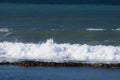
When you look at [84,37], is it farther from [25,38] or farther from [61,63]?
[61,63]

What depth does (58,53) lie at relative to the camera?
27.8 meters

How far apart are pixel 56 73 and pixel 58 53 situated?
182 inches

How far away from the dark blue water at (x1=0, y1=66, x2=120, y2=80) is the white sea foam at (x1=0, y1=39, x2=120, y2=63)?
72.3 inches

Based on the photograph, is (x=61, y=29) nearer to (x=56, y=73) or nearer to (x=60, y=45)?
(x=60, y=45)

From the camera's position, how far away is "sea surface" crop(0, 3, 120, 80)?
23125 millimetres

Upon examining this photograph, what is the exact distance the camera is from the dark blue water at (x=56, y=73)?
73.0ft

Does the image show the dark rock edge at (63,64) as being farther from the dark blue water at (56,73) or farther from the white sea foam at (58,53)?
the white sea foam at (58,53)

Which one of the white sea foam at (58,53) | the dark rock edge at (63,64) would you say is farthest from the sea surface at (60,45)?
the dark rock edge at (63,64)

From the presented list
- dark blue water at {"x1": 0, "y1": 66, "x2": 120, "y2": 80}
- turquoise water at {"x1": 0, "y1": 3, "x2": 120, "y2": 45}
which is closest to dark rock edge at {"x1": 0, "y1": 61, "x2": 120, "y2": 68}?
dark blue water at {"x1": 0, "y1": 66, "x2": 120, "y2": 80}

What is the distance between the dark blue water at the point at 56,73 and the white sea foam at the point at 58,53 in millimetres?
1837

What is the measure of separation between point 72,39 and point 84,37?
83 cm

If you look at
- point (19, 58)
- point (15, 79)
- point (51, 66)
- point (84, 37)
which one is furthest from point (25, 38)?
point (15, 79)

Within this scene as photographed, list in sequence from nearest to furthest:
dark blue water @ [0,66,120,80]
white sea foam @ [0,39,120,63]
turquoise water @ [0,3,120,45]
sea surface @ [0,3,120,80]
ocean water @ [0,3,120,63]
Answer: dark blue water @ [0,66,120,80], sea surface @ [0,3,120,80], white sea foam @ [0,39,120,63], ocean water @ [0,3,120,63], turquoise water @ [0,3,120,45]

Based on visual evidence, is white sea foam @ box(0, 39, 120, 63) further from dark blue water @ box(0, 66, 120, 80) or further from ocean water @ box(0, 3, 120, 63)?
dark blue water @ box(0, 66, 120, 80)
